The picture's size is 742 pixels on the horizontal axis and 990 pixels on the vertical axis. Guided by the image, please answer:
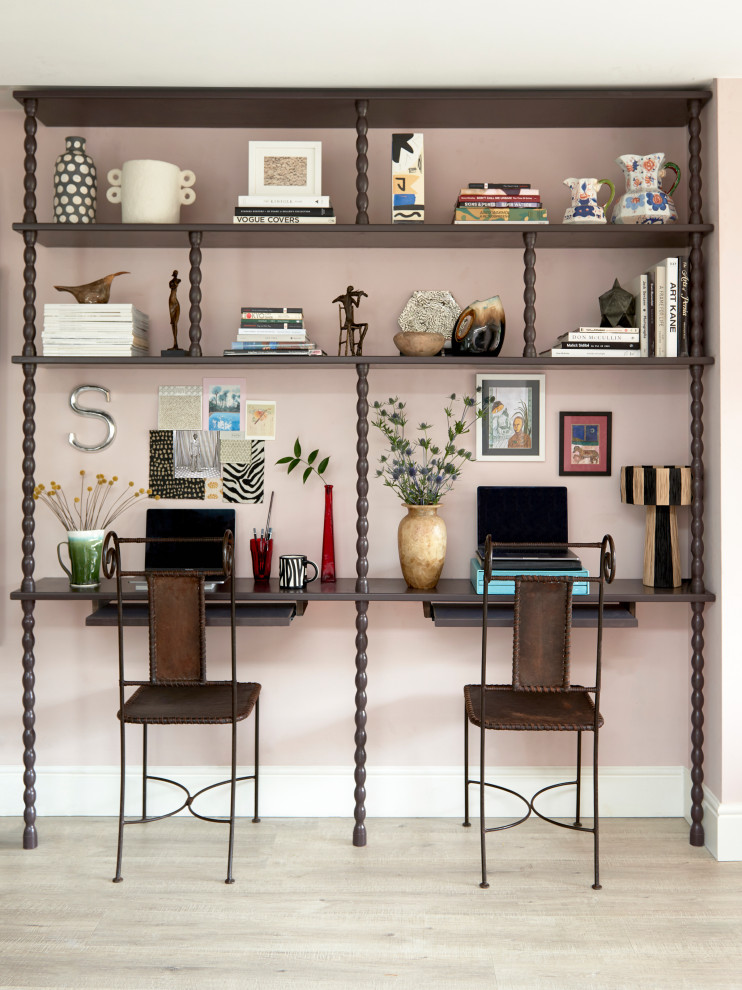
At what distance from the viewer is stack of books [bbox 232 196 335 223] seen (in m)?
2.82

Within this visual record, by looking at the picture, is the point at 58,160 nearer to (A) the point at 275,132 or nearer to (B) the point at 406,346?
(A) the point at 275,132

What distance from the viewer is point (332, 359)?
2.79 metres

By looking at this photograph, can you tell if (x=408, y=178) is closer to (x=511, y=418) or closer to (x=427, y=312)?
(x=427, y=312)

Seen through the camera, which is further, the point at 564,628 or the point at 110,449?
the point at 110,449

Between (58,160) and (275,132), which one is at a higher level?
(275,132)

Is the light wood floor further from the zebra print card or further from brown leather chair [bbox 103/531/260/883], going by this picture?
the zebra print card

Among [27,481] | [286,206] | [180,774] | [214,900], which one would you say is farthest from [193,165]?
[214,900]

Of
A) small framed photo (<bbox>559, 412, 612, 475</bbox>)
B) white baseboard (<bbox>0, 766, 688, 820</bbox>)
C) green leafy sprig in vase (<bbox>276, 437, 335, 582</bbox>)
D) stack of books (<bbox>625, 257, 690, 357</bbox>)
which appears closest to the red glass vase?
green leafy sprig in vase (<bbox>276, 437, 335, 582</bbox>)

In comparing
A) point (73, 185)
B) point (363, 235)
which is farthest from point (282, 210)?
point (73, 185)

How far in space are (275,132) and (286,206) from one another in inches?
18.7

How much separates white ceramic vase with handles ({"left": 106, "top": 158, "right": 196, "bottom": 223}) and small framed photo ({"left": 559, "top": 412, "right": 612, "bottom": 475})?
159 cm

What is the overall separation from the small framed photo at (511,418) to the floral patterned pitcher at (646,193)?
0.64 m

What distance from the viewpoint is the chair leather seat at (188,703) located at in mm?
2588

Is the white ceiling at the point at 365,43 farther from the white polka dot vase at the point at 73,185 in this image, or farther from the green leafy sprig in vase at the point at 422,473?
the green leafy sprig in vase at the point at 422,473
